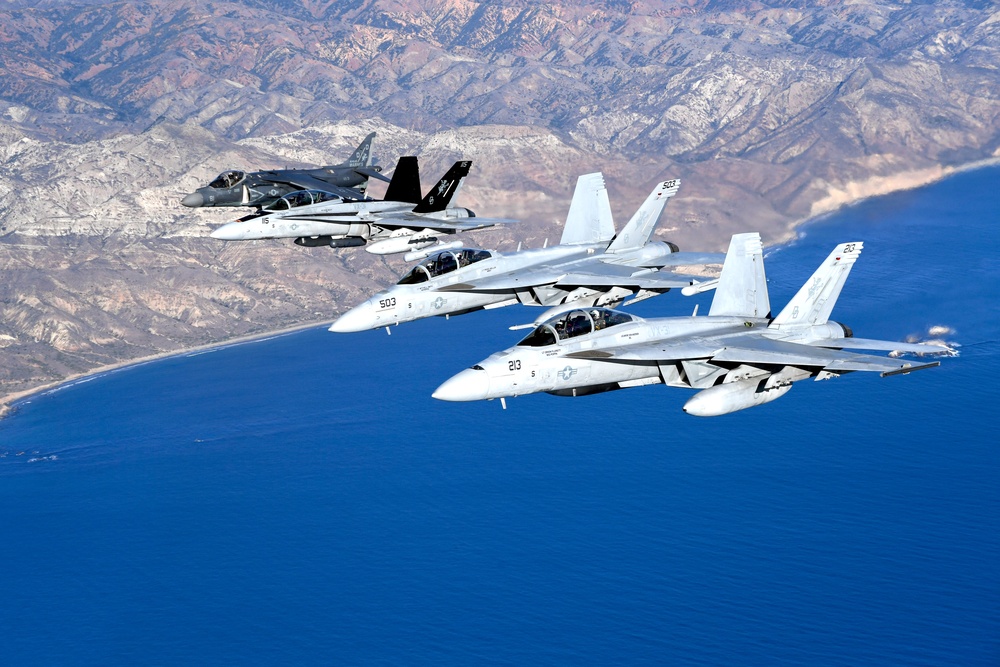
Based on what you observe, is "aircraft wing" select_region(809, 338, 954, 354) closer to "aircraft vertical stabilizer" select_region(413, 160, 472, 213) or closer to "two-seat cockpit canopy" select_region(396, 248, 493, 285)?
"two-seat cockpit canopy" select_region(396, 248, 493, 285)

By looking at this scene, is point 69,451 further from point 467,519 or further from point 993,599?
point 993,599

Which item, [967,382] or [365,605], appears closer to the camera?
[365,605]

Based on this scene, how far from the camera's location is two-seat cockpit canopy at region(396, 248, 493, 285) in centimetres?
7281

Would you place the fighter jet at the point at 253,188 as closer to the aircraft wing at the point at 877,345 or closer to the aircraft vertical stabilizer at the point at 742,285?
the aircraft vertical stabilizer at the point at 742,285

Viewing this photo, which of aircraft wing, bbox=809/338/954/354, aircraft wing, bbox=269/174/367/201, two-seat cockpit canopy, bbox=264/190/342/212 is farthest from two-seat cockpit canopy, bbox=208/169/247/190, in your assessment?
aircraft wing, bbox=809/338/954/354

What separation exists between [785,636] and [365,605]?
4599 centimetres

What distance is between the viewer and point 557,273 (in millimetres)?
76125

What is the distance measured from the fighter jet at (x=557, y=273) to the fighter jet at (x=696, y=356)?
658cm

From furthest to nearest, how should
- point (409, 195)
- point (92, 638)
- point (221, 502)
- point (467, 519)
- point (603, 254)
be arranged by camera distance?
point (221, 502) < point (467, 519) < point (92, 638) < point (409, 195) < point (603, 254)

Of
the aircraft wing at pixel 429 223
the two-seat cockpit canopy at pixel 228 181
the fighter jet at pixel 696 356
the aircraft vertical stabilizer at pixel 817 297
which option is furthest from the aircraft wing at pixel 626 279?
the two-seat cockpit canopy at pixel 228 181

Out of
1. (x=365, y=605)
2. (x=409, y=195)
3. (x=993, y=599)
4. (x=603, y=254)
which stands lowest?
(x=993, y=599)

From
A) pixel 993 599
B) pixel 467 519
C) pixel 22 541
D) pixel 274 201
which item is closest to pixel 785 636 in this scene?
pixel 993 599

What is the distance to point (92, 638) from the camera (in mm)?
132125

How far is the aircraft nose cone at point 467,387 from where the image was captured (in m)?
56.3
